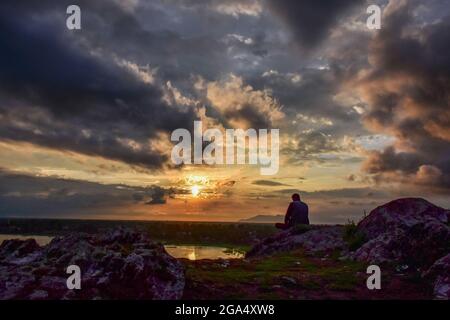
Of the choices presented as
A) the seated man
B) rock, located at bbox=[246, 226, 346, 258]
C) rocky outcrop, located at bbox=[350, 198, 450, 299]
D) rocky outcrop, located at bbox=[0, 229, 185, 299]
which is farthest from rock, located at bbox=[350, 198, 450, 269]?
rocky outcrop, located at bbox=[0, 229, 185, 299]

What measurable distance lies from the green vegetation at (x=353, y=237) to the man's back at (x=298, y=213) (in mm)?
4881

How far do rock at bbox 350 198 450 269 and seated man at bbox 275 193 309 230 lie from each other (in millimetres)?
7189

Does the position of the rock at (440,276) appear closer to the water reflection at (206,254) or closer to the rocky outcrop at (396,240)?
the rocky outcrop at (396,240)

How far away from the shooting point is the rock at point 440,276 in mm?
16219

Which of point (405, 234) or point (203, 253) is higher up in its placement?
point (405, 234)

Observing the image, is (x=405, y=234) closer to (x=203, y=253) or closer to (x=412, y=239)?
(x=412, y=239)

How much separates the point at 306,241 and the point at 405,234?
9.39 meters

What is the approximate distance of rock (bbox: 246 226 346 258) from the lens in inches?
1158

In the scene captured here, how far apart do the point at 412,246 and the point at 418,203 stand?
7.47 m

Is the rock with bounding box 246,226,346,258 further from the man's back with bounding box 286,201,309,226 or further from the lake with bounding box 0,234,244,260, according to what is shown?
the lake with bounding box 0,234,244,260

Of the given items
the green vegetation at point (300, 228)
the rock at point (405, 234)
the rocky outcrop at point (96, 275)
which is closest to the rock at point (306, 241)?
the green vegetation at point (300, 228)

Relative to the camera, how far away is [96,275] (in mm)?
14781

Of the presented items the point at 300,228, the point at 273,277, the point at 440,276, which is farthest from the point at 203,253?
the point at 440,276
